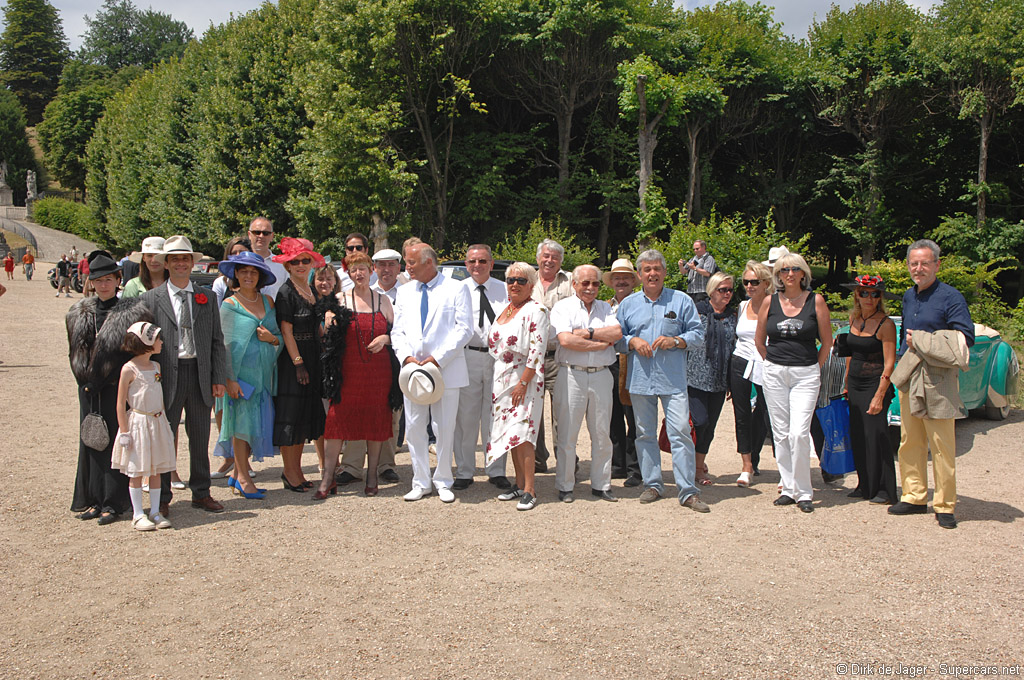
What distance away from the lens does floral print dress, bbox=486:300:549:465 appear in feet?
20.8

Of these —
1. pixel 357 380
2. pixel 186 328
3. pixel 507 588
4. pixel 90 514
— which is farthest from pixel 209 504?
pixel 507 588

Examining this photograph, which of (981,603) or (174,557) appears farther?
(174,557)

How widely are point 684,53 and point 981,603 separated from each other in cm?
2757

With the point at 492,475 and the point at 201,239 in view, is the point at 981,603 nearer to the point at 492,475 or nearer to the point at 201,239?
the point at 492,475

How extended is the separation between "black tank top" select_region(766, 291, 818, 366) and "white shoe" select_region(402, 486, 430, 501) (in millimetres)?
3085

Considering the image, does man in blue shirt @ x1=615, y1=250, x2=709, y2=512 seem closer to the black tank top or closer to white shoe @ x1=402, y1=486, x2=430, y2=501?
the black tank top

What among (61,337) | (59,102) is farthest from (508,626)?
(59,102)

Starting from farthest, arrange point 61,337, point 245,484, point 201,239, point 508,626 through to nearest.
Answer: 1. point 201,239
2. point 61,337
3. point 245,484
4. point 508,626

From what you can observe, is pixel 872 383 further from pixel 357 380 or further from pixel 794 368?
pixel 357 380

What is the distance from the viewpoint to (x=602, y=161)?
30.8 meters

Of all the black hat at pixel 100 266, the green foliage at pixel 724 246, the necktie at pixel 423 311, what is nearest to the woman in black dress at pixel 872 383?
the necktie at pixel 423 311

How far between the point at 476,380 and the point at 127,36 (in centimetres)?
14023

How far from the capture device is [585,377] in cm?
648

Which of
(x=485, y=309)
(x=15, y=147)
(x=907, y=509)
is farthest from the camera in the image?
(x=15, y=147)
